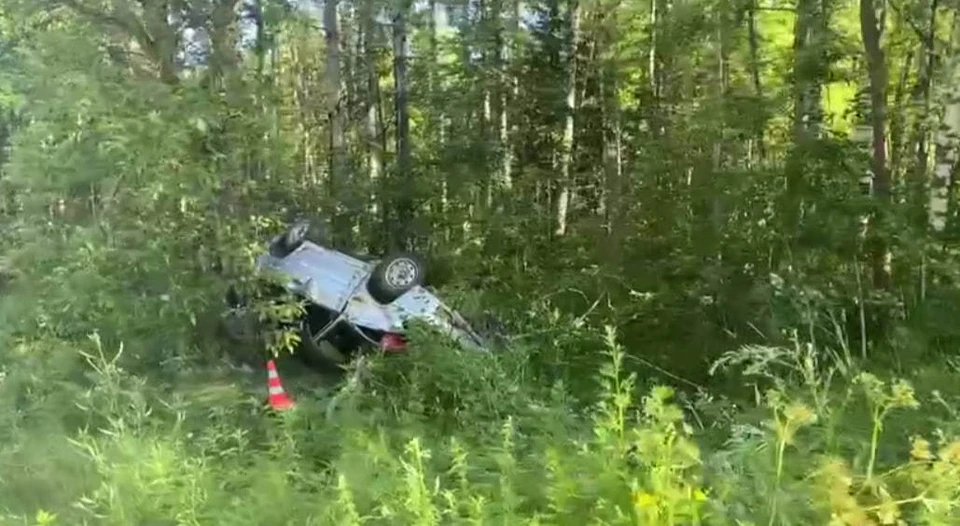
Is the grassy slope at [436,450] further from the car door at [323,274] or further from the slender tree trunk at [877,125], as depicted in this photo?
the slender tree trunk at [877,125]

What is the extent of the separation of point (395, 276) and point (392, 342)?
201 mm

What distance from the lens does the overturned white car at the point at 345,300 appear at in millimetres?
2805

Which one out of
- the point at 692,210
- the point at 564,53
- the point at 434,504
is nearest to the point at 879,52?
the point at 692,210

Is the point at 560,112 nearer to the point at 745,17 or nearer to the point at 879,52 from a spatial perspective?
the point at 745,17

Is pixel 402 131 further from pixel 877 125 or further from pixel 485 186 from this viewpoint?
pixel 877 125

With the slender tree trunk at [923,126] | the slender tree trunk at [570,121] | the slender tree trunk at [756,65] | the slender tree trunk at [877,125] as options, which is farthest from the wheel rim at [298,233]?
the slender tree trunk at [923,126]

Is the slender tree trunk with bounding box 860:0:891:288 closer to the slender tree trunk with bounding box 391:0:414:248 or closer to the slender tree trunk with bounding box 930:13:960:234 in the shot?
the slender tree trunk with bounding box 930:13:960:234

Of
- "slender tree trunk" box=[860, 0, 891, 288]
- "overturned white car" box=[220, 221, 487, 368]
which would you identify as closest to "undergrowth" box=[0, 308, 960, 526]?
"overturned white car" box=[220, 221, 487, 368]

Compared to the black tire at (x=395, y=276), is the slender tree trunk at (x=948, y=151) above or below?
above

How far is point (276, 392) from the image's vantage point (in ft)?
8.77

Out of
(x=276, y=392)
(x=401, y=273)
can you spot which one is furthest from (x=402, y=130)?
(x=276, y=392)

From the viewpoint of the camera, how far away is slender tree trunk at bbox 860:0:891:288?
2660mm

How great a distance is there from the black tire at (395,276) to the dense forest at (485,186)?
0.16 ft

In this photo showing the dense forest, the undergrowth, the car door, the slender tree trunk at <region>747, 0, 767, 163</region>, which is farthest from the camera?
the car door
